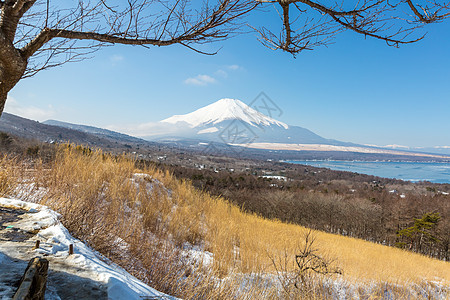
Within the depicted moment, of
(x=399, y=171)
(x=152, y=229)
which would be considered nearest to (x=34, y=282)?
(x=152, y=229)

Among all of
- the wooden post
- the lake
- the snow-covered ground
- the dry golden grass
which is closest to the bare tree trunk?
the snow-covered ground

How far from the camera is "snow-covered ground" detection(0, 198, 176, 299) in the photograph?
1041 mm

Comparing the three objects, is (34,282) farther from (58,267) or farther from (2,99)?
(2,99)

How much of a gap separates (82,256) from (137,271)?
0.74 metres

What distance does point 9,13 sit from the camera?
1.67 meters

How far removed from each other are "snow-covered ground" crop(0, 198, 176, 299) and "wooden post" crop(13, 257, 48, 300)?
0.09 meters

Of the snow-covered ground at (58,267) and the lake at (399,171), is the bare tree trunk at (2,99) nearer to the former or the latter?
the snow-covered ground at (58,267)

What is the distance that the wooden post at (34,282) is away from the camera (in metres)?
0.84

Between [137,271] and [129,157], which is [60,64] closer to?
[137,271]

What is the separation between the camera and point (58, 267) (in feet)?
3.94

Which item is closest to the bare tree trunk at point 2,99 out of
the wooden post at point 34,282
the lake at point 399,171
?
the wooden post at point 34,282

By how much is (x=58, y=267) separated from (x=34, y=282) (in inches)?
14.1

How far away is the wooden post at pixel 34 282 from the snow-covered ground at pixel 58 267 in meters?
0.09

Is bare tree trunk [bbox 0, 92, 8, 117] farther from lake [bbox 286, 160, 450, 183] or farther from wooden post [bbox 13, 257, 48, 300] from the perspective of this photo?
lake [bbox 286, 160, 450, 183]
